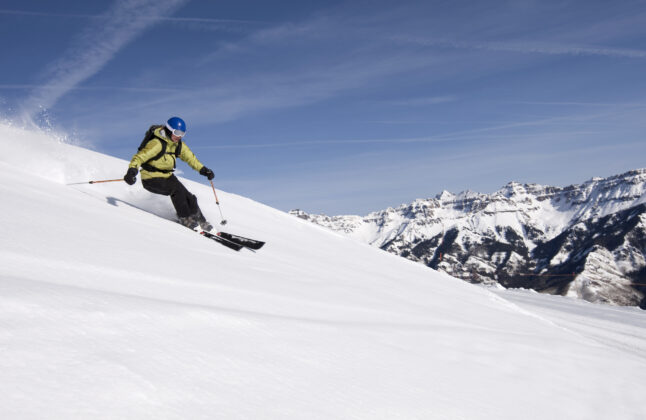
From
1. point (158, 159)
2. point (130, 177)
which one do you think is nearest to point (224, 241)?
point (130, 177)

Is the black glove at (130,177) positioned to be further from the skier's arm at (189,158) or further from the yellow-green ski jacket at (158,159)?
the skier's arm at (189,158)

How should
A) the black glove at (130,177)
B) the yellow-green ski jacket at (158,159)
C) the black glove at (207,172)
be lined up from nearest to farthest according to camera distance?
1. the black glove at (130,177)
2. the yellow-green ski jacket at (158,159)
3. the black glove at (207,172)

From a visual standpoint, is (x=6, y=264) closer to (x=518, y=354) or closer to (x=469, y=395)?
(x=469, y=395)

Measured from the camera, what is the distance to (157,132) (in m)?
9.38

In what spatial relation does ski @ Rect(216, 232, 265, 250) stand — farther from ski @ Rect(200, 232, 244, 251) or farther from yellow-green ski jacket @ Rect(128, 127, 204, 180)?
yellow-green ski jacket @ Rect(128, 127, 204, 180)

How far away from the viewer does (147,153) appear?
9.17 m

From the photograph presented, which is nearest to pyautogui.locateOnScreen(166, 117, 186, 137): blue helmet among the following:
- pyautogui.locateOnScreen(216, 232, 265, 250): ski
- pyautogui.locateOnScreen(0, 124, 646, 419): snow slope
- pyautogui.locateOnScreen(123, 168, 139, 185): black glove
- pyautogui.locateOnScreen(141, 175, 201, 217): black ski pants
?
pyautogui.locateOnScreen(141, 175, 201, 217): black ski pants

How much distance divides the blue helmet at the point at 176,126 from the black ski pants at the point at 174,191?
102 centimetres

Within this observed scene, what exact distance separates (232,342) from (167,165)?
23.6 ft

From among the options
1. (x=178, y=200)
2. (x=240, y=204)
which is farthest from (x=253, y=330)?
(x=240, y=204)

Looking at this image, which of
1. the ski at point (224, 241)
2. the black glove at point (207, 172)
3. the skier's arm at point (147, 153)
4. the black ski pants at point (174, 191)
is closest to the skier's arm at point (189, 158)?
the black glove at point (207, 172)

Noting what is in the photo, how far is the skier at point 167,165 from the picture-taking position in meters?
9.27

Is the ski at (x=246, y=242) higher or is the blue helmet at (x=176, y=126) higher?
the blue helmet at (x=176, y=126)

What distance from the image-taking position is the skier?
9.27 m
